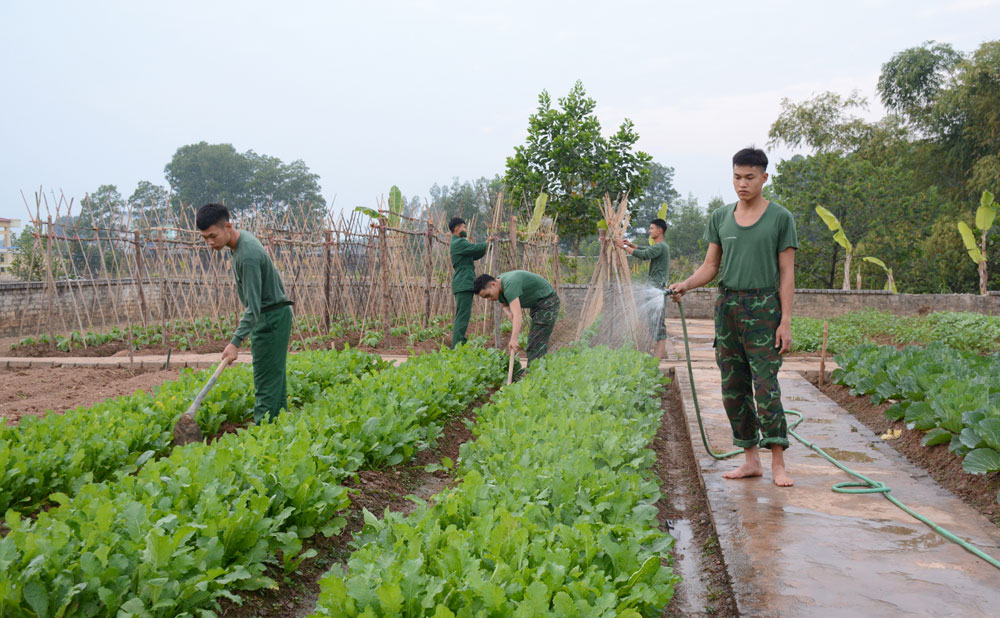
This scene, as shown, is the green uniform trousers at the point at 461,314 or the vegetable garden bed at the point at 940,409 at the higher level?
the green uniform trousers at the point at 461,314

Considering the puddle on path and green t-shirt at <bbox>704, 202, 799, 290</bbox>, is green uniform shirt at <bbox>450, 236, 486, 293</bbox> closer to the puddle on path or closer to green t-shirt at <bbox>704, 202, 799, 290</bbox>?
the puddle on path

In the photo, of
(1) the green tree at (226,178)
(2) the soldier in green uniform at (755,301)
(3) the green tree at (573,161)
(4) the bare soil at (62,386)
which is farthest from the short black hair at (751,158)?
(1) the green tree at (226,178)

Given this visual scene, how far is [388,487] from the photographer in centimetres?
463

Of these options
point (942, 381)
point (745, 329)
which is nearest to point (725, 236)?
point (745, 329)

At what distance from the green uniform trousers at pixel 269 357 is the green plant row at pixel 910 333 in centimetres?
847

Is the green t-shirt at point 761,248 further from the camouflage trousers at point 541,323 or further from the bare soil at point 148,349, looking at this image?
the bare soil at point 148,349

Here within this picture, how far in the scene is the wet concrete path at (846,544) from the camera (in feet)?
8.61

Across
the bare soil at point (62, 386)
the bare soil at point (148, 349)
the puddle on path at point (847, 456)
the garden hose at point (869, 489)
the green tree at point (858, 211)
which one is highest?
the green tree at point (858, 211)

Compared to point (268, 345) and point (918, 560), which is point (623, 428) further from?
point (268, 345)

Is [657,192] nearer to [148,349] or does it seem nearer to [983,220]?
[983,220]

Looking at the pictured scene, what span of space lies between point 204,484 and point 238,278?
2.03 m

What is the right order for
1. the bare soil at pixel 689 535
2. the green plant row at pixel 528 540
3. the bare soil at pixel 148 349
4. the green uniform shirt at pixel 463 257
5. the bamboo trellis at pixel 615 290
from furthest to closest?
the bare soil at pixel 148 349, the bamboo trellis at pixel 615 290, the green uniform shirt at pixel 463 257, the bare soil at pixel 689 535, the green plant row at pixel 528 540

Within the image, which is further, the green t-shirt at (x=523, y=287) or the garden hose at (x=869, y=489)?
the green t-shirt at (x=523, y=287)

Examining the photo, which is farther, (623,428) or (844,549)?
(623,428)
